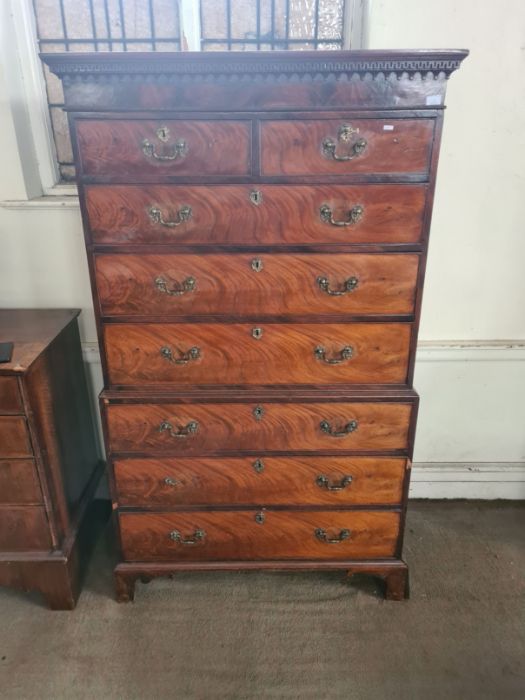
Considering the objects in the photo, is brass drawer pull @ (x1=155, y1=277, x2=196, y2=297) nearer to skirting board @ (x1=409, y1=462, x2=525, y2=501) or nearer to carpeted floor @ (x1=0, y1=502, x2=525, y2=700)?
carpeted floor @ (x1=0, y1=502, x2=525, y2=700)

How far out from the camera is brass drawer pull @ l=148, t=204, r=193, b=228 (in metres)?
1.38

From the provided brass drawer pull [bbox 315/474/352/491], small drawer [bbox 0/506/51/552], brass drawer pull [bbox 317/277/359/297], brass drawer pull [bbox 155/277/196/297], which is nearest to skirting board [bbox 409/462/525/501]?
brass drawer pull [bbox 315/474/352/491]

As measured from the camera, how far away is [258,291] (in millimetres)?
1451

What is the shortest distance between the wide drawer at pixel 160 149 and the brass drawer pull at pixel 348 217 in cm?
22

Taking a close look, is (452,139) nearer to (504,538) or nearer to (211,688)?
(504,538)

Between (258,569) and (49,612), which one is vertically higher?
(258,569)

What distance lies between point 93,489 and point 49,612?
433 millimetres

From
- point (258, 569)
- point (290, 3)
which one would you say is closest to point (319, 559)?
point (258, 569)

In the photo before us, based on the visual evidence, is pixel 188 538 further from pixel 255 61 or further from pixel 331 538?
pixel 255 61

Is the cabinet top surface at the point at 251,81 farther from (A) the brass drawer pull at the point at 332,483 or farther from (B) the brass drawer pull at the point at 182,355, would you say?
(A) the brass drawer pull at the point at 332,483

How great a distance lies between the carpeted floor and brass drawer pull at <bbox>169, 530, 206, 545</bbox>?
0.24 meters

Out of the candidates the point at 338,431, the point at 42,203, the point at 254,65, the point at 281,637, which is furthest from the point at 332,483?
the point at 42,203

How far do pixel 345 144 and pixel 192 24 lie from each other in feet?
2.88

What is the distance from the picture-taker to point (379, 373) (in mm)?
1542
